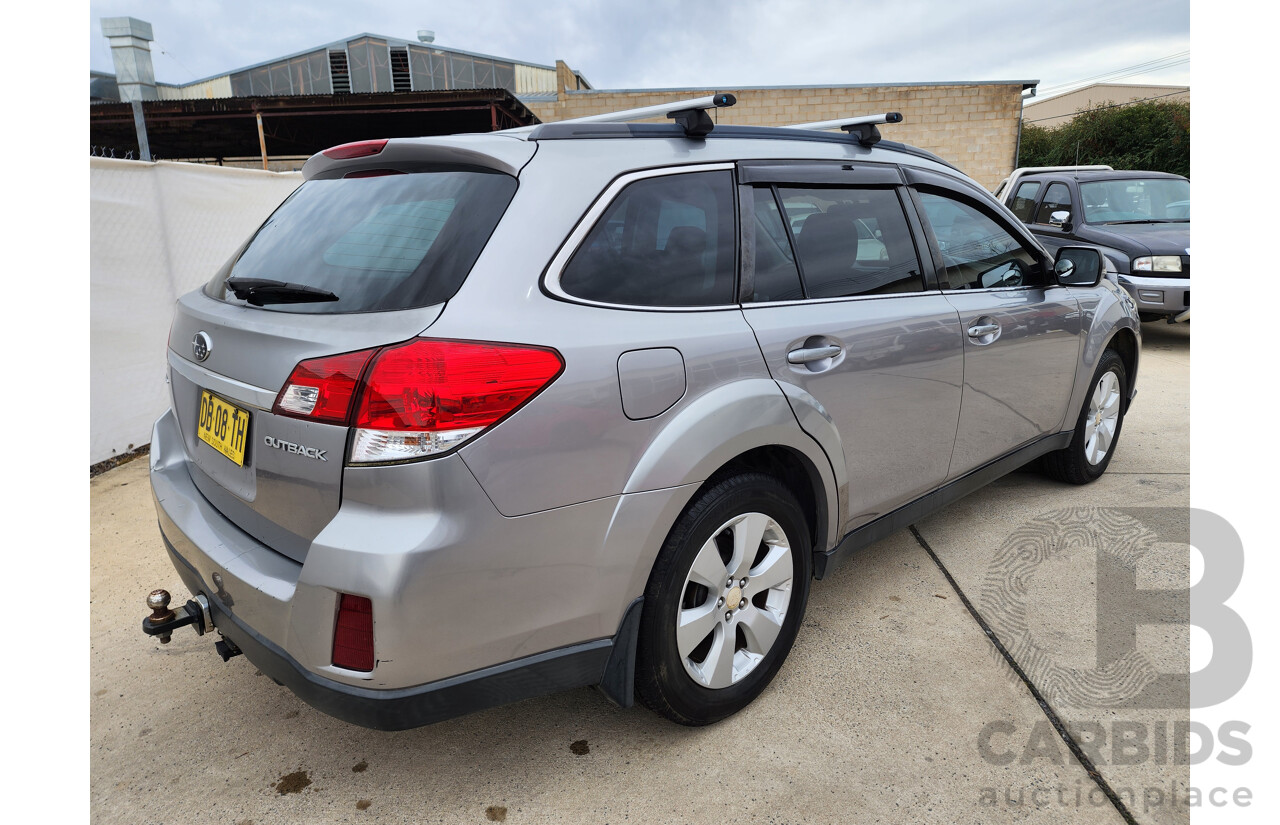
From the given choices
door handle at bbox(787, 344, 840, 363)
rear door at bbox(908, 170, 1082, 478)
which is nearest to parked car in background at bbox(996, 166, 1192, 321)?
rear door at bbox(908, 170, 1082, 478)

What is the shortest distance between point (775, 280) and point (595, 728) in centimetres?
146

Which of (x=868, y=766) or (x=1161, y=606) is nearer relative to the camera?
(x=868, y=766)

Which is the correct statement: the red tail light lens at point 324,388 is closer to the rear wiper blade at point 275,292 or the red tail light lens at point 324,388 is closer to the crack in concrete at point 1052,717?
the rear wiper blade at point 275,292

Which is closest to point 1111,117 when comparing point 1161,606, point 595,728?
point 1161,606

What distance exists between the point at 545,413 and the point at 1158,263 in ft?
27.5

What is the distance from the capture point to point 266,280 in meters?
2.06

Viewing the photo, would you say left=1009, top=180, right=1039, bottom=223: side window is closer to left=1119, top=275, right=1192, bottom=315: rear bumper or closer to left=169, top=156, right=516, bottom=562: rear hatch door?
left=1119, top=275, right=1192, bottom=315: rear bumper

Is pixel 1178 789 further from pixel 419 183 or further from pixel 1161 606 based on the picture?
pixel 419 183

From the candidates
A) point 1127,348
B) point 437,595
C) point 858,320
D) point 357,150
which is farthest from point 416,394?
point 1127,348

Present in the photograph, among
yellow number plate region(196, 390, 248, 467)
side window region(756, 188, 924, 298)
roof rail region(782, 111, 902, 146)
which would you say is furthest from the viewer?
roof rail region(782, 111, 902, 146)

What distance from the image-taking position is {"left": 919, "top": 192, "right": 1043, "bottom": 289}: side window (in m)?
3.01

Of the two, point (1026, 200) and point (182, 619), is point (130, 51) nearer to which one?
point (1026, 200)

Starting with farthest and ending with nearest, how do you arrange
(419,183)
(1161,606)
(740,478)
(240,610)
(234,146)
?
(234,146), (1161,606), (740,478), (419,183), (240,610)

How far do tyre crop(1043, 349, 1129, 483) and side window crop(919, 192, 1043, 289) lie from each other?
0.91 meters
